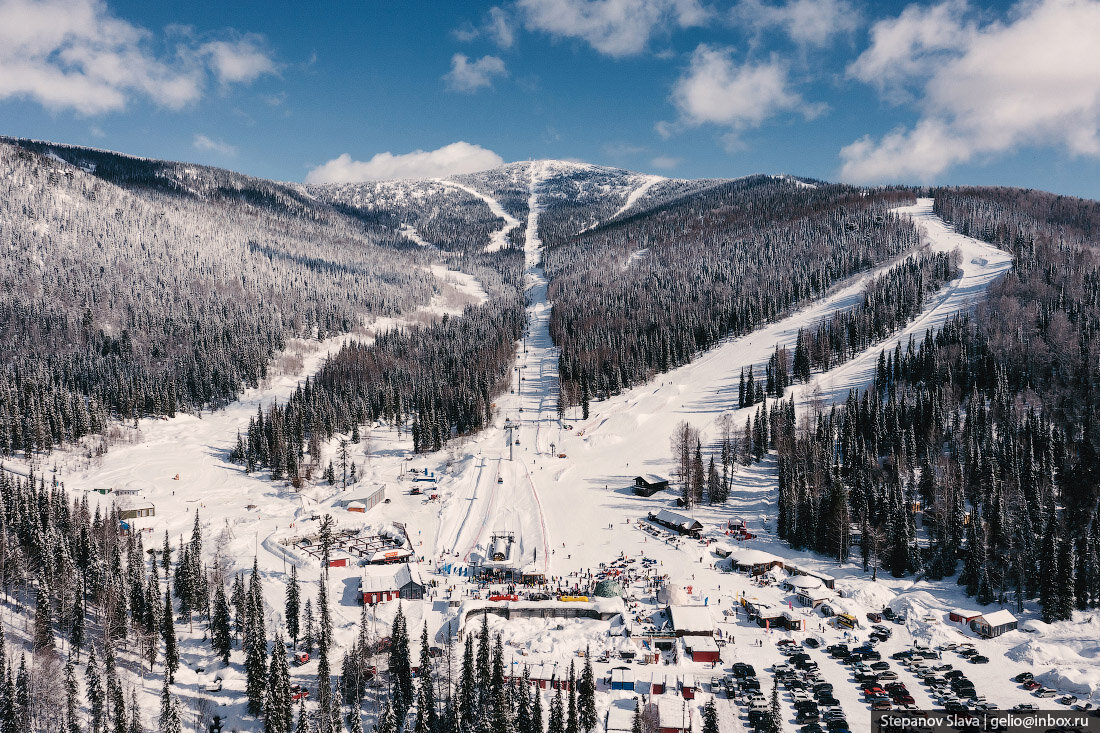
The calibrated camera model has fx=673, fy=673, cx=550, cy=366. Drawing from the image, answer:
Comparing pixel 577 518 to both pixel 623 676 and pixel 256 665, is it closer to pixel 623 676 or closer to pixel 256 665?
pixel 623 676

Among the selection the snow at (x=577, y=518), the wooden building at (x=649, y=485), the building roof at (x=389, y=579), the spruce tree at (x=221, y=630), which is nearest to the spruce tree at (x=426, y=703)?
the snow at (x=577, y=518)

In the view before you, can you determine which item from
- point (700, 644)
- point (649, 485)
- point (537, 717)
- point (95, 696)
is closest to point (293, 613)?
point (95, 696)

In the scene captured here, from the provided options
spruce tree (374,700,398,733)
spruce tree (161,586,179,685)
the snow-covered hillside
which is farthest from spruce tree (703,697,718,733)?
spruce tree (161,586,179,685)

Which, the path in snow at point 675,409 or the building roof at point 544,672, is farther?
the path in snow at point 675,409

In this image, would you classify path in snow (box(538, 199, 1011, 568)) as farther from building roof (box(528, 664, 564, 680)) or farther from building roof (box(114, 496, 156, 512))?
building roof (box(114, 496, 156, 512))

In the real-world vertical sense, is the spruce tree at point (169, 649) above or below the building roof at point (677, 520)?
below

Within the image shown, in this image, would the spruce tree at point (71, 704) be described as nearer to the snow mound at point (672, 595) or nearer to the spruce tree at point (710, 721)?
the spruce tree at point (710, 721)

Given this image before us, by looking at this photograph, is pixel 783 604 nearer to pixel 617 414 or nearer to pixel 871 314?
pixel 617 414
